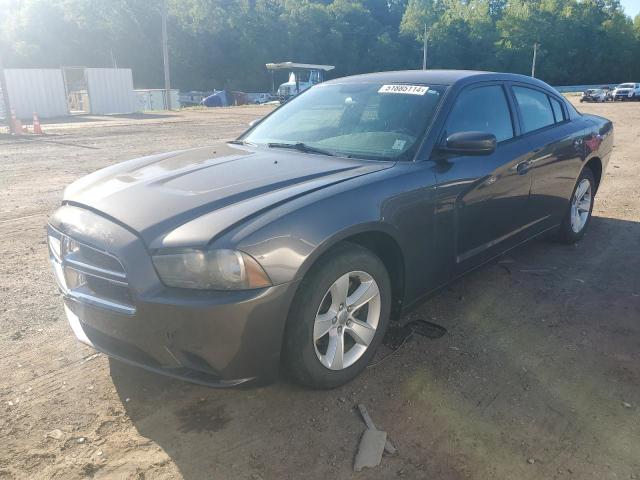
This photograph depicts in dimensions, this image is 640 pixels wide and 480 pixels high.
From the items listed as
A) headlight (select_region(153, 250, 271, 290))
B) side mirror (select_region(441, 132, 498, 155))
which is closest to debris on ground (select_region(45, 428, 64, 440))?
headlight (select_region(153, 250, 271, 290))

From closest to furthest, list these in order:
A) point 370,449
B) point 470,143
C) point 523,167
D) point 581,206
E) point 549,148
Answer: point 370,449, point 470,143, point 523,167, point 549,148, point 581,206

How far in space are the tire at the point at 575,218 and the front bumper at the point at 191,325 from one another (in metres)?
3.60

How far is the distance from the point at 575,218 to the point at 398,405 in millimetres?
3413

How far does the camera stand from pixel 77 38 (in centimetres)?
6059

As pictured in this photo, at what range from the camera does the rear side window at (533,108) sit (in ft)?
14.3

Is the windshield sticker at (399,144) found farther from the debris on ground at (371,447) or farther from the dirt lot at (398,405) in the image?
the debris on ground at (371,447)

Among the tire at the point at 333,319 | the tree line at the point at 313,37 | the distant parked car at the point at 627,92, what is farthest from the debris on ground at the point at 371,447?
the tree line at the point at 313,37

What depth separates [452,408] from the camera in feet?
9.05

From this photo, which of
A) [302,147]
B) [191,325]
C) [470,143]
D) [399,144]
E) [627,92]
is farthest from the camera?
[627,92]

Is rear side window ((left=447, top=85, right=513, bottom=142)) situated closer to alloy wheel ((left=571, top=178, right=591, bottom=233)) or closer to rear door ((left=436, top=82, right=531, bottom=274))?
rear door ((left=436, top=82, right=531, bottom=274))

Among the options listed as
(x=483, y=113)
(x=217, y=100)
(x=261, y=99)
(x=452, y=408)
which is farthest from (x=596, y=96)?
(x=452, y=408)

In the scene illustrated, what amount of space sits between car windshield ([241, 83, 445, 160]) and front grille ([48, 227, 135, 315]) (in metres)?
1.53

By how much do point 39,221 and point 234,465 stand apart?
4.73 meters

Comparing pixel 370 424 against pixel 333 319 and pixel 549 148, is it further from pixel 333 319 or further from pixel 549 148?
pixel 549 148
